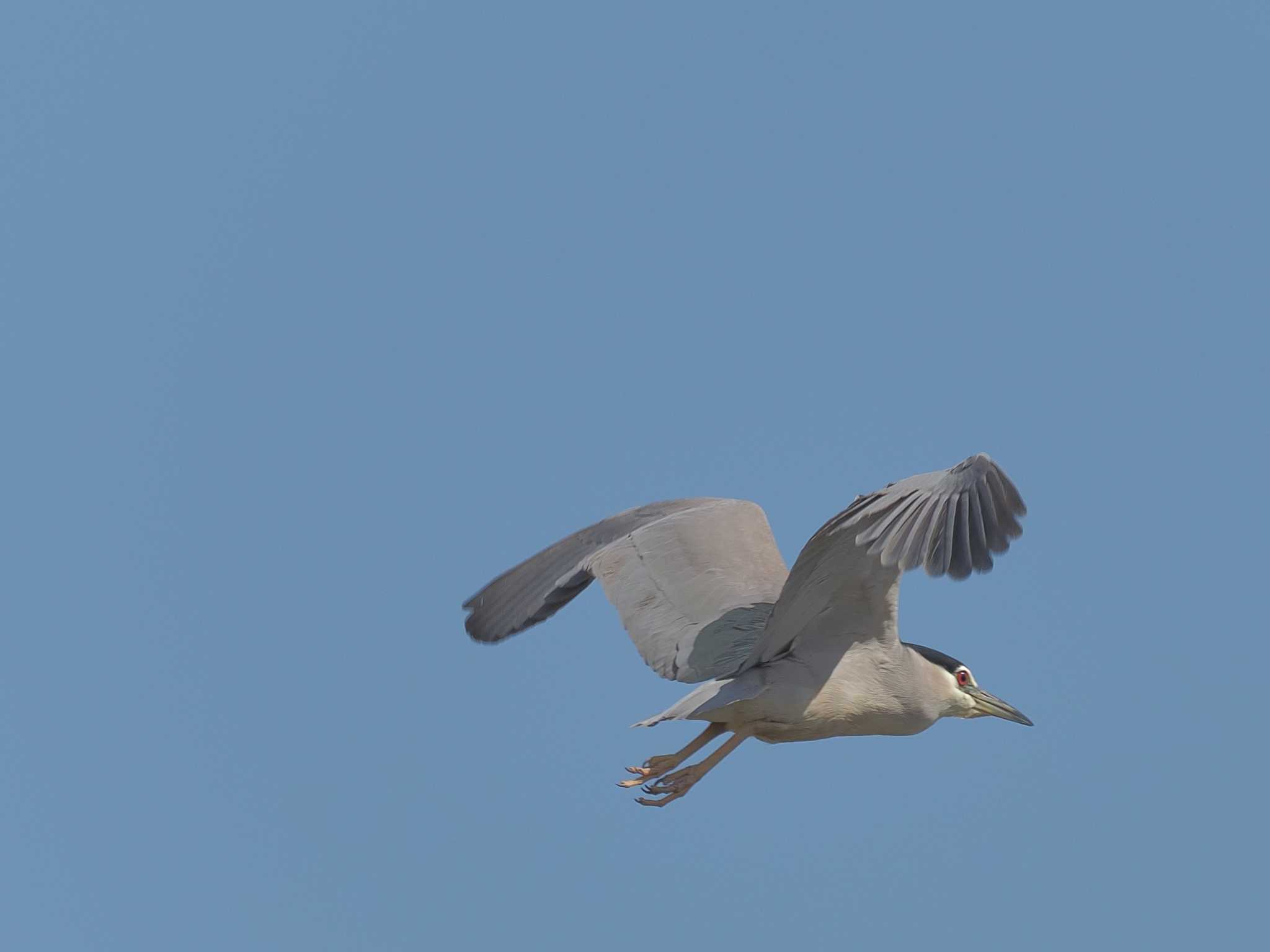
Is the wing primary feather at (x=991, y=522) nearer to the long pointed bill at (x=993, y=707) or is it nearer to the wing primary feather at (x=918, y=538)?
the wing primary feather at (x=918, y=538)

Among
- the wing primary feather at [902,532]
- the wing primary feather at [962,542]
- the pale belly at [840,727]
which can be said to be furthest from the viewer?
the pale belly at [840,727]

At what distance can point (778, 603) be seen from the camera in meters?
8.13

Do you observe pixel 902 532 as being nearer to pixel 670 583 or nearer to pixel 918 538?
pixel 918 538

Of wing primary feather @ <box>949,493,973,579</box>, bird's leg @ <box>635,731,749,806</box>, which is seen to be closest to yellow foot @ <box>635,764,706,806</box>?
bird's leg @ <box>635,731,749,806</box>

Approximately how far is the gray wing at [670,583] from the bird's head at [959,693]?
0.89 m

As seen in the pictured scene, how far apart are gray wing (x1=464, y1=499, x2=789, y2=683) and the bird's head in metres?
0.89

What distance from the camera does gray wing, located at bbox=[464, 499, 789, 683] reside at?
866 centimetres

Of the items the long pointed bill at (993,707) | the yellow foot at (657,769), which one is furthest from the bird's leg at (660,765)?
the long pointed bill at (993,707)

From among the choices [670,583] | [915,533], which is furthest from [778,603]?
[915,533]

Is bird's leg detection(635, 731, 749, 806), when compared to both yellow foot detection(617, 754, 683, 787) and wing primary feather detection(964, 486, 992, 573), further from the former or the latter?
wing primary feather detection(964, 486, 992, 573)

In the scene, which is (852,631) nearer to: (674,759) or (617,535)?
(674,759)

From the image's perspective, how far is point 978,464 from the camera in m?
7.21

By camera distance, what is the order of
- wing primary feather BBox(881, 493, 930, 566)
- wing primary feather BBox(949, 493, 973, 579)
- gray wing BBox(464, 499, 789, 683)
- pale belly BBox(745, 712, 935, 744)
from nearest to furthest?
1. wing primary feather BBox(949, 493, 973, 579)
2. wing primary feather BBox(881, 493, 930, 566)
3. pale belly BBox(745, 712, 935, 744)
4. gray wing BBox(464, 499, 789, 683)

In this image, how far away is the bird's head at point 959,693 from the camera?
8.80 m
